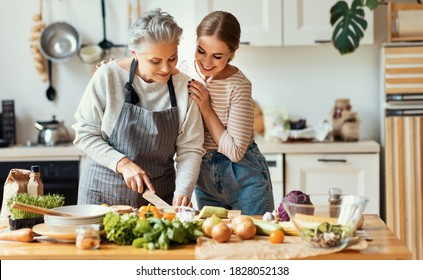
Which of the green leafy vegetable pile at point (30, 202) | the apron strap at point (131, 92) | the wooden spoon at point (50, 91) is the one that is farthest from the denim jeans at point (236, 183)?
the wooden spoon at point (50, 91)

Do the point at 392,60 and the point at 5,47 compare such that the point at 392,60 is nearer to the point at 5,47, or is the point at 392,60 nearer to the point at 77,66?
the point at 77,66

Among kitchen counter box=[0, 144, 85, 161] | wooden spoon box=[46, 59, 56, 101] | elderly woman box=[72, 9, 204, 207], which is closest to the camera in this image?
elderly woman box=[72, 9, 204, 207]

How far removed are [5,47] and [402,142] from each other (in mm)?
2746

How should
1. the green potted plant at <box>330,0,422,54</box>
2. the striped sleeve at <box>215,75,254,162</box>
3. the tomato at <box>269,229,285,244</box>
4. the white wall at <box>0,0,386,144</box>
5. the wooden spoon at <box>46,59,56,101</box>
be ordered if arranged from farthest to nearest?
the wooden spoon at <box>46,59,56,101</box> < the white wall at <box>0,0,386,144</box> < the green potted plant at <box>330,0,422,54</box> < the striped sleeve at <box>215,75,254,162</box> < the tomato at <box>269,229,285,244</box>

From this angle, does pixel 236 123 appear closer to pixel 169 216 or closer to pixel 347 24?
pixel 169 216

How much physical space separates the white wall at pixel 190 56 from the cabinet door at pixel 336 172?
1.46 ft

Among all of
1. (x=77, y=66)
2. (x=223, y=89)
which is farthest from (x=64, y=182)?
(x=223, y=89)

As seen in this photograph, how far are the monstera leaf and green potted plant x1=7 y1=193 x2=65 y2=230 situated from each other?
263 cm

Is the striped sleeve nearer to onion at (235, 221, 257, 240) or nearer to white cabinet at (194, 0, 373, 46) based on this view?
onion at (235, 221, 257, 240)

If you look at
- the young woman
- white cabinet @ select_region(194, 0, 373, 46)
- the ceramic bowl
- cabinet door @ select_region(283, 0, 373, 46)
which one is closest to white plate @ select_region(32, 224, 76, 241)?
the ceramic bowl

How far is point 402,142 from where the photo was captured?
15.7 feet

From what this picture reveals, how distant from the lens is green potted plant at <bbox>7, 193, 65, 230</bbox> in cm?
255

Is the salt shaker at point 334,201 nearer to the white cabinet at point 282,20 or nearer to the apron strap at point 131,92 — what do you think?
the apron strap at point 131,92

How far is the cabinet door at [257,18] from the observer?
16.2ft
